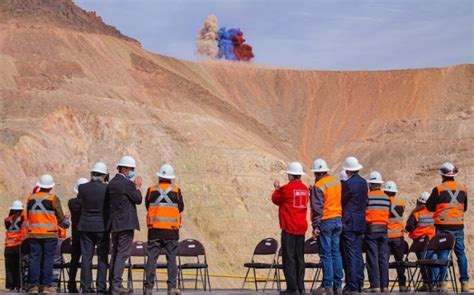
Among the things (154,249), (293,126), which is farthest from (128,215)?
(293,126)

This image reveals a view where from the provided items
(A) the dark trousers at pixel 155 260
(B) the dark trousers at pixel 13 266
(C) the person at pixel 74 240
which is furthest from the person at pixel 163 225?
(B) the dark trousers at pixel 13 266

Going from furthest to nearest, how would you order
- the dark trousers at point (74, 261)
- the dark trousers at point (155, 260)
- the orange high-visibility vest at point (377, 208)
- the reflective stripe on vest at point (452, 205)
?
the reflective stripe on vest at point (452, 205) < the orange high-visibility vest at point (377, 208) < the dark trousers at point (74, 261) < the dark trousers at point (155, 260)

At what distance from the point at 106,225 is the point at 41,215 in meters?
1.33

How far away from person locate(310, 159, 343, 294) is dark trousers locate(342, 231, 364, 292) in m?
0.31

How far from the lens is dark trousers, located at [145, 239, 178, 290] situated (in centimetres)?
1720

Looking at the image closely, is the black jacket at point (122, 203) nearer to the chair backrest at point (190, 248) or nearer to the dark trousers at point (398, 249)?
the chair backrest at point (190, 248)

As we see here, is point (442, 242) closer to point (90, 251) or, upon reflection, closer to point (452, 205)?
point (452, 205)

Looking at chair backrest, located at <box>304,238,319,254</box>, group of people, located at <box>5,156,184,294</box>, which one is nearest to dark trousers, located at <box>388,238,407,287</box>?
chair backrest, located at <box>304,238,319,254</box>

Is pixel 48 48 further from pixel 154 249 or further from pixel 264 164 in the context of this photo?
pixel 154 249

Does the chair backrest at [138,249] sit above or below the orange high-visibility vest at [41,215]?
below

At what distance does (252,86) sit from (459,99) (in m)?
17.7

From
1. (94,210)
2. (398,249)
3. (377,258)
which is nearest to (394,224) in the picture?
(398,249)

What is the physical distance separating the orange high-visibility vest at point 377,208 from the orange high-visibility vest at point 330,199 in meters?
1.21

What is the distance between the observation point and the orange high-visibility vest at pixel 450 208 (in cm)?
1947
